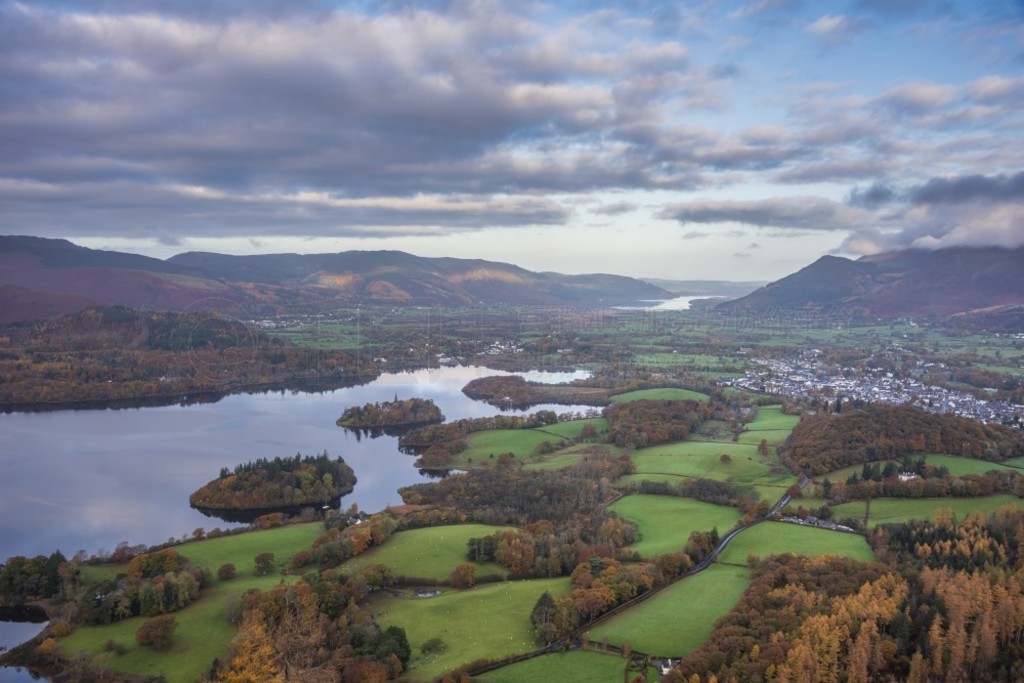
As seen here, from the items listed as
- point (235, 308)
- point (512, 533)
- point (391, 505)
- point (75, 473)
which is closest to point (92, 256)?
point (235, 308)

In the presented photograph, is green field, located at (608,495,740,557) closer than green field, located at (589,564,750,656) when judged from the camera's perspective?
No

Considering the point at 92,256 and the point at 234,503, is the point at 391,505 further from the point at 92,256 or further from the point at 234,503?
the point at 92,256

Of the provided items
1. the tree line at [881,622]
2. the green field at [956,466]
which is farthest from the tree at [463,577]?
the green field at [956,466]

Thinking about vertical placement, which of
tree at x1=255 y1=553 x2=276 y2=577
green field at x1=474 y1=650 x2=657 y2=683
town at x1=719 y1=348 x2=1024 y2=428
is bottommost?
tree at x1=255 y1=553 x2=276 y2=577

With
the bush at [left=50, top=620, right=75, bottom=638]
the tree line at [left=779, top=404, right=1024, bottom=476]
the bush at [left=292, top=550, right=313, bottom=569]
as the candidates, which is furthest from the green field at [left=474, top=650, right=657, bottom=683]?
the tree line at [left=779, top=404, right=1024, bottom=476]

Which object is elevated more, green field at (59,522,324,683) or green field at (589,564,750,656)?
green field at (589,564,750,656)

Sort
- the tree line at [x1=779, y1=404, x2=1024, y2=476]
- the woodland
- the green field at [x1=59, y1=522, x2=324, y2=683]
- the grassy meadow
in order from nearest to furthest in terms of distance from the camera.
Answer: the woodland
the green field at [x1=59, y1=522, x2=324, y2=683]
the grassy meadow
the tree line at [x1=779, y1=404, x2=1024, y2=476]

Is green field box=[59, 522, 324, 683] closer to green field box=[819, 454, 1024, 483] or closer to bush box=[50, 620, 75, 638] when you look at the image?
bush box=[50, 620, 75, 638]

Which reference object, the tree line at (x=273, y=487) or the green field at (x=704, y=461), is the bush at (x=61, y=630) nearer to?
the tree line at (x=273, y=487)
